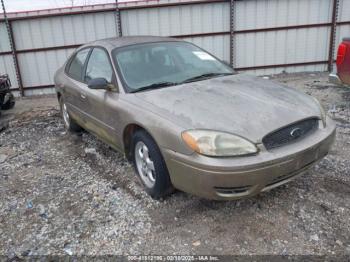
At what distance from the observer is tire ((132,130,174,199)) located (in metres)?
3.33

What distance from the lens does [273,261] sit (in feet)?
8.95

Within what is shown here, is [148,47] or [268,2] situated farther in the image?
→ [268,2]

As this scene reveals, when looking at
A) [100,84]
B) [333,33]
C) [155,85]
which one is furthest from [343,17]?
[100,84]

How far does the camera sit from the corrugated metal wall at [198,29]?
1050cm

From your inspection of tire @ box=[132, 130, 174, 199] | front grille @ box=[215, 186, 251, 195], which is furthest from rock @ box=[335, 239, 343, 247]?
tire @ box=[132, 130, 174, 199]

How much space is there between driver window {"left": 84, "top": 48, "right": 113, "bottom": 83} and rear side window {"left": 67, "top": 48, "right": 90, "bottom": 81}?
0.22 meters

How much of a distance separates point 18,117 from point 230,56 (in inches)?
253

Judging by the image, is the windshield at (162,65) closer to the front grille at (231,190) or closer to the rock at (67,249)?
the front grille at (231,190)

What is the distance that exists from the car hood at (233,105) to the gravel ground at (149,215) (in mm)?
842

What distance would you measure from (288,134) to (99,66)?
2543 mm

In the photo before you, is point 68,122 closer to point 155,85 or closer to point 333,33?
point 155,85

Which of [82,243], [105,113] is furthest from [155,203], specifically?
[105,113]

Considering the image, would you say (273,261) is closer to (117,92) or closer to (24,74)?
(117,92)

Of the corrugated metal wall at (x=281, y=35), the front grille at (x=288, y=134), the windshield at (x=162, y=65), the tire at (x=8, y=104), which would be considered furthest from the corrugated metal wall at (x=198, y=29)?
the front grille at (x=288, y=134)
